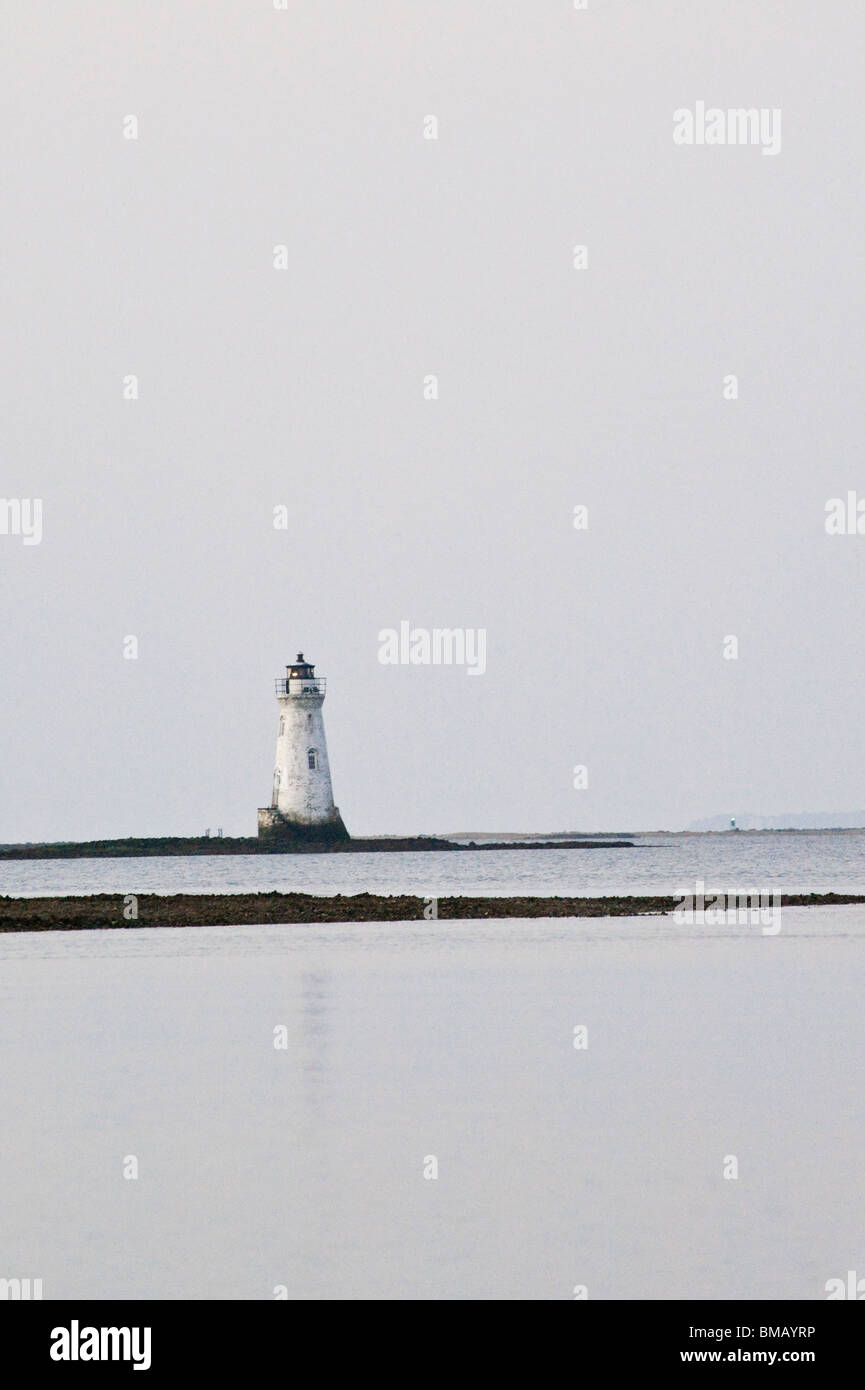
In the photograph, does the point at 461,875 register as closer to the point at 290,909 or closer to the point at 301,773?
the point at 301,773

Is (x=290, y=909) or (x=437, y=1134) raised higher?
(x=290, y=909)

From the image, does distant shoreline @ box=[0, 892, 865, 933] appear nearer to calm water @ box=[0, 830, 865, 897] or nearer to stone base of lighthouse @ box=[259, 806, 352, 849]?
calm water @ box=[0, 830, 865, 897]

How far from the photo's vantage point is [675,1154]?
1644cm

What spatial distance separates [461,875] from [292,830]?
47.0ft

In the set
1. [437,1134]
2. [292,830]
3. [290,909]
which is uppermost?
[292,830]

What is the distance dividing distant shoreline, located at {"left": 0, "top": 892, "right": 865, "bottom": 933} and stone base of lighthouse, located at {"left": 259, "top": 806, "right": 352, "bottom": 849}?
48196mm

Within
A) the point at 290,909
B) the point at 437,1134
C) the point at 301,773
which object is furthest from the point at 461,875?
the point at 437,1134

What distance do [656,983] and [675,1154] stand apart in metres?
16.2

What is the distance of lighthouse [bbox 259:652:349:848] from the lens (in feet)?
355

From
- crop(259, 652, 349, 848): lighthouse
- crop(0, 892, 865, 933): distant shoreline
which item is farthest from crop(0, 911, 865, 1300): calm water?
crop(259, 652, 349, 848): lighthouse

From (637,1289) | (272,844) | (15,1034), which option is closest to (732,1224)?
(637,1289)

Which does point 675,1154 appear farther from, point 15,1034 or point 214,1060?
point 15,1034

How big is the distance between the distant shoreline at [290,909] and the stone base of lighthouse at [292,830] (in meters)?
48.2

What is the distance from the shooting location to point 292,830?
111688mm
